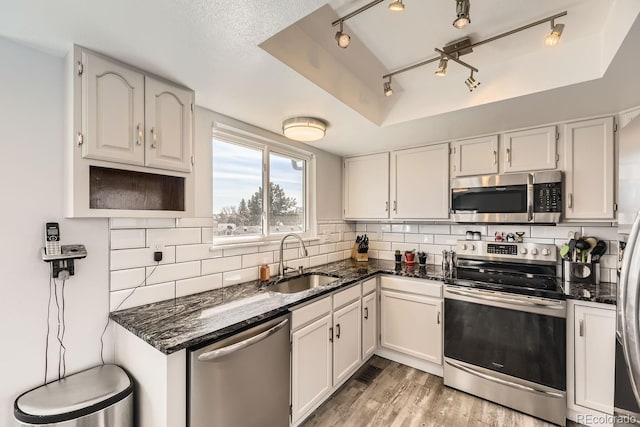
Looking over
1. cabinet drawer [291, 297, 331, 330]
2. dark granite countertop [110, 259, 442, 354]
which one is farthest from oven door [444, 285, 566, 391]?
cabinet drawer [291, 297, 331, 330]

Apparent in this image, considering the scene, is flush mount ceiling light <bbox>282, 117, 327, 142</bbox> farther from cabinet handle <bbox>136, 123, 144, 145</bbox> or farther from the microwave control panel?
the microwave control panel

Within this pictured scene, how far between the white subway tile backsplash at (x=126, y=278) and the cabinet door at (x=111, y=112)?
2.08ft

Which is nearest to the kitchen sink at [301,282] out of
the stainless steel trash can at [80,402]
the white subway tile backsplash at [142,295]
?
the white subway tile backsplash at [142,295]

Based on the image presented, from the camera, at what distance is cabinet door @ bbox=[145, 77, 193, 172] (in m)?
1.53

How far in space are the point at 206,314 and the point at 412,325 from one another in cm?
188

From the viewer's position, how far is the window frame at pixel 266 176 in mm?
2178

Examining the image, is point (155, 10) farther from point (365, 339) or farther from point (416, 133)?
point (365, 339)

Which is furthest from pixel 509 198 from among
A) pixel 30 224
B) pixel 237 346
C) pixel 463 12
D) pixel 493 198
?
pixel 30 224

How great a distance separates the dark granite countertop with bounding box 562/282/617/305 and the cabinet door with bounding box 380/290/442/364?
89 cm

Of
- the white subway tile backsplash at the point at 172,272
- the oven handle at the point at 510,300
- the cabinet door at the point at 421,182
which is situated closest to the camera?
the white subway tile backsplash at the point at 172,272

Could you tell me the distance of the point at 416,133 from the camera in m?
2.50

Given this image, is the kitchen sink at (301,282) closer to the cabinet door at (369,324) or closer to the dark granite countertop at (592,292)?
the cabinet door at (369,324)

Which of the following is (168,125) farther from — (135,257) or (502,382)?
(502,382)

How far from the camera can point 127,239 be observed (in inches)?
63.8
